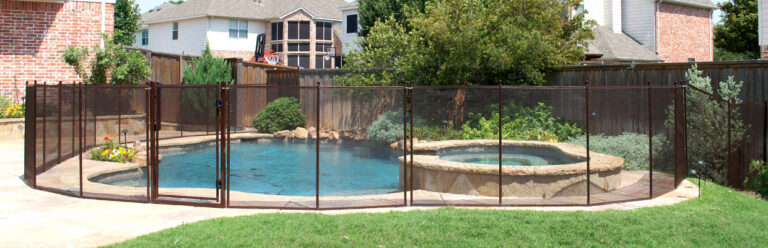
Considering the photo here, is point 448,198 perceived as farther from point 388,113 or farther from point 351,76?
point 351,76

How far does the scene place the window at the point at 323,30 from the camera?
4338cm

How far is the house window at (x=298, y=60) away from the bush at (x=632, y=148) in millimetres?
31771

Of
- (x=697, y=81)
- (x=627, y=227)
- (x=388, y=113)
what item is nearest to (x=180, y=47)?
(x=388, y=113)

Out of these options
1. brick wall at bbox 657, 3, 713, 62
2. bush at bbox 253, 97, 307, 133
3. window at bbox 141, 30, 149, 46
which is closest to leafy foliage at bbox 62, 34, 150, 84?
bush at bbox 253, 97, 307, 133

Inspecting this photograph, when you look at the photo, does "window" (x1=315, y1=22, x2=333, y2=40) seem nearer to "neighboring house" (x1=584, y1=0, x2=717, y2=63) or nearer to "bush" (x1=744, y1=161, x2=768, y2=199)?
"neighboring house" (x1=584, y1=0, x2=717, y2=63)

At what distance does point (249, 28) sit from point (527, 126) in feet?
99.2

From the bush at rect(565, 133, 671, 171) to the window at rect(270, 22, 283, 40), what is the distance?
31.9 meters

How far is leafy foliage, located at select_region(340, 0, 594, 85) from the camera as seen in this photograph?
51.4 ft

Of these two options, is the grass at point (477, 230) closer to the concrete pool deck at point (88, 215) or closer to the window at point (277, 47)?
the concrete pool deck at point (88, 215)

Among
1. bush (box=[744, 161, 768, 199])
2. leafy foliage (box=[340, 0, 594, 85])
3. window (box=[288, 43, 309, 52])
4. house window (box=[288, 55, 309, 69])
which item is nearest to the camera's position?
bush (box=[744, 161, 768, 199])

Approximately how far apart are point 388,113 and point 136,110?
7.44m

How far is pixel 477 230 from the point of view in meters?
6.53

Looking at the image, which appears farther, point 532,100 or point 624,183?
point 532,100

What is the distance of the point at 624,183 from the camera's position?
33.8 feet
